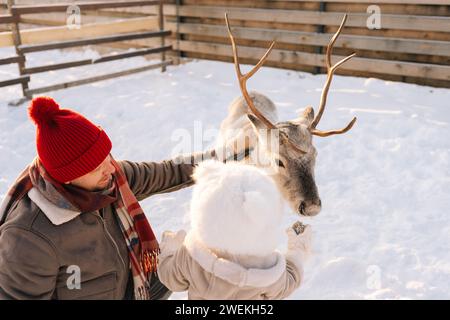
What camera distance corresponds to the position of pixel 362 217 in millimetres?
4590

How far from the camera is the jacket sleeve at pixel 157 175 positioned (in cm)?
290

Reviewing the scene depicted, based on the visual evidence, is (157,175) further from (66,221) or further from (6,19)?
(6,19)

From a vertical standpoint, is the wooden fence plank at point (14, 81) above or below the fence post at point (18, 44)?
below

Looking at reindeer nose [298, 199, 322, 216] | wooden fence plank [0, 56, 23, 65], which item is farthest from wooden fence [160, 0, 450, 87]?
reindeer nose [298, 199, 322, 216]

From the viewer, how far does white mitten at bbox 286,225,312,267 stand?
231 centimetres

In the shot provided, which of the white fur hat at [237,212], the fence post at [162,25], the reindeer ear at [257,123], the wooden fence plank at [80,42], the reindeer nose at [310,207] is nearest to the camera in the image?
the white fur hat at [237,212]

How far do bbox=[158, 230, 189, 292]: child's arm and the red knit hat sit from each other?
0.51 metres

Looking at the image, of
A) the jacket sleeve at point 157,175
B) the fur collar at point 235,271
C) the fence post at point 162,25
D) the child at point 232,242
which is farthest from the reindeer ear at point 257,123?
the fence post at point 162,25

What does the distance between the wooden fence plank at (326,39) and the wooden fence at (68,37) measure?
2.55 feet

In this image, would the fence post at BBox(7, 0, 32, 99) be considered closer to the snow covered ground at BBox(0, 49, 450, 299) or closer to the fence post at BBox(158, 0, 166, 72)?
the snow covered ground at BBox(0, 49, 450, 299)

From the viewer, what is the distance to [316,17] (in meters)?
8.15

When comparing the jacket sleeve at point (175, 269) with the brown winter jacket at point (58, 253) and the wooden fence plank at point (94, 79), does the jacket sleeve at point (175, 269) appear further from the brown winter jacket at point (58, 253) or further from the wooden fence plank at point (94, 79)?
the wooden fence plank at point (94, 79)

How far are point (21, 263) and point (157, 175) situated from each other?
110 cm

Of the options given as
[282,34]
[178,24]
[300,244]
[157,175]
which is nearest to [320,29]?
[282,34]
